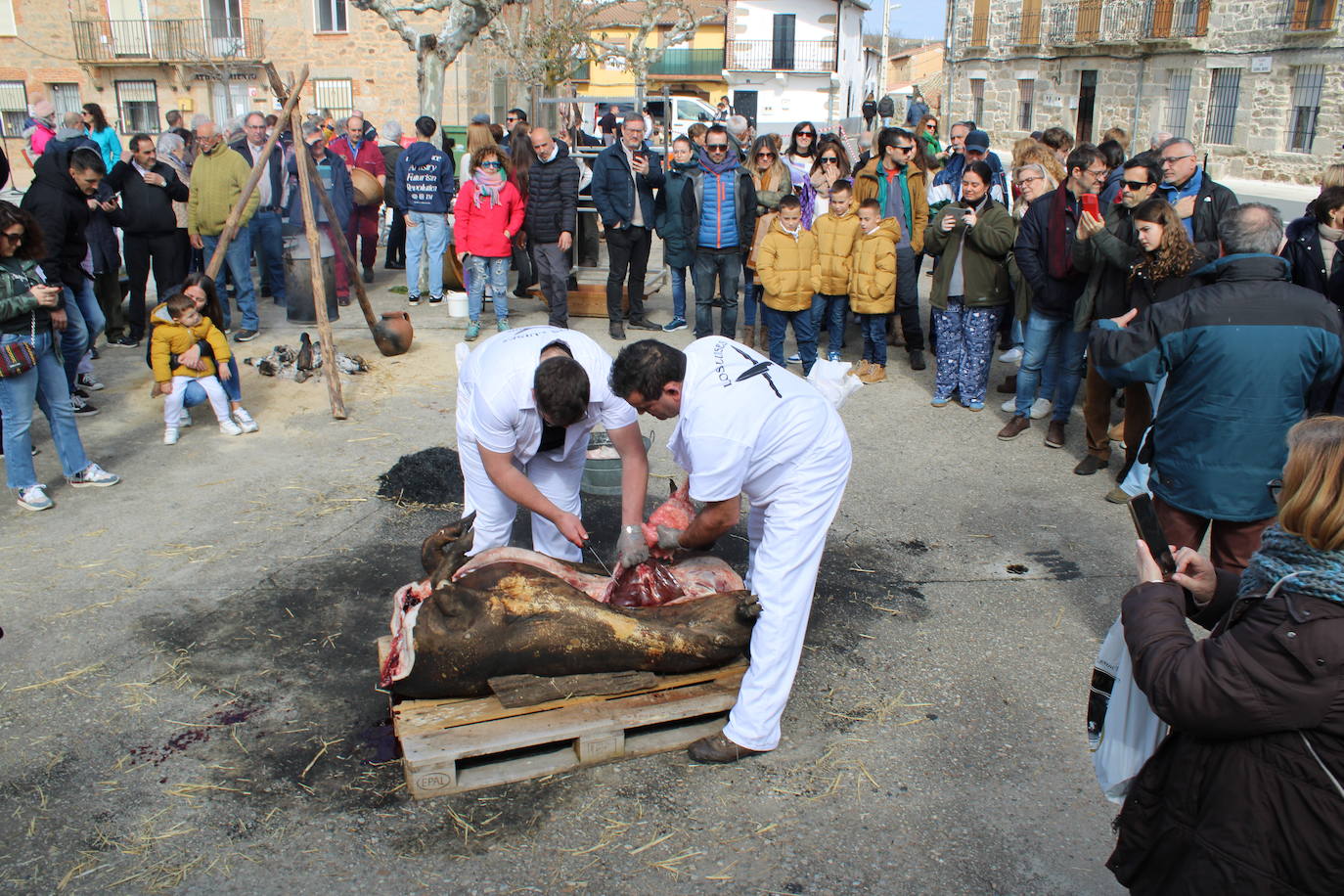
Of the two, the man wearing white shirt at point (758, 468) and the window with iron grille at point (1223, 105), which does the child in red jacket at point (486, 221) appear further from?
the window with iron grille at point (1223, 105)

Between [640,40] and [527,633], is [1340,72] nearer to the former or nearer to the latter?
[640,40]

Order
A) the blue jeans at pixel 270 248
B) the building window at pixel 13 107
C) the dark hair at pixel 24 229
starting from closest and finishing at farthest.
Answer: the dark hair at pixel 24 229 → the blue jeans at pixel 270 248 → the building window at pixel 13 107

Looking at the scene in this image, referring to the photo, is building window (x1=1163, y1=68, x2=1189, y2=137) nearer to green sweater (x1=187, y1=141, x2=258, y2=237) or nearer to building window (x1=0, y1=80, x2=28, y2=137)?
green sweater (x1=187, y1=141, x2=258, y2=237)

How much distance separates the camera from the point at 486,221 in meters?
10.2

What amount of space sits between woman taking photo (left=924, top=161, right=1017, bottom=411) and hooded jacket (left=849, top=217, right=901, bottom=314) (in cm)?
34

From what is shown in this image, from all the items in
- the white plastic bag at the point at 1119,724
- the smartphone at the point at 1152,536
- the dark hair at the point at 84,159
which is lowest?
the white plastic bag at the point at 1119,724

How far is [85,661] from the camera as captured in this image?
467 cm

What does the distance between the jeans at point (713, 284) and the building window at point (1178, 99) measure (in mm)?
22243

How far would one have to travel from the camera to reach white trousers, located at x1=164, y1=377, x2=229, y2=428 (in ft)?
24.7

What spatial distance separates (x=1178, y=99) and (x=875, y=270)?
76.7 ft

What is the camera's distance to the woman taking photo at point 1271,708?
6.69ft

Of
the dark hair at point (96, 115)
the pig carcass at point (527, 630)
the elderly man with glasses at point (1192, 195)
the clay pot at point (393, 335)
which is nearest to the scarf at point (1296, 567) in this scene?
the pig carcass at point (527, 630)

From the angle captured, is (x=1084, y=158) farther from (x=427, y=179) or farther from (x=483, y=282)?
(x=427, y=179)

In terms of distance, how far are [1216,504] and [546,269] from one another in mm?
7244
